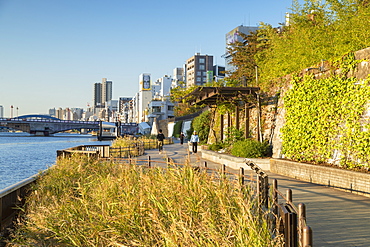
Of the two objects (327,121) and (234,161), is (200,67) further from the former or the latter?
(327,121)

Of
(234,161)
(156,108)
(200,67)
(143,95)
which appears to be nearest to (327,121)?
(234,161)

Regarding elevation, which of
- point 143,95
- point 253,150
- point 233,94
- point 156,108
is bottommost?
point 253,150

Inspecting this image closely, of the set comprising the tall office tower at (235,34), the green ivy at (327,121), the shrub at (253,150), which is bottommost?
the shrub at (253,150)

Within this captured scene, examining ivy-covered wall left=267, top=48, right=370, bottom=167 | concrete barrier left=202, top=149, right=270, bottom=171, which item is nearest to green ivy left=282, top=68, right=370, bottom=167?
ivy-covered wall left=267, top=48, right=370, bottom=167

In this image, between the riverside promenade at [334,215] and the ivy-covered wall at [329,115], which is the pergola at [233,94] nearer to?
the ivy-covered wall at [329,115]

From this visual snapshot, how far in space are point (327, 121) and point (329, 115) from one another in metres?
0.21

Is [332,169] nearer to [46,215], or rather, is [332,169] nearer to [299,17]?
[46,215]

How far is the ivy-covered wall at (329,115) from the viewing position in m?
10.5

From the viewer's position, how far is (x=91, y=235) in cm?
626

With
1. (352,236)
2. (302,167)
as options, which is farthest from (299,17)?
(352,236)

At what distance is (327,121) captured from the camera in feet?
40.2

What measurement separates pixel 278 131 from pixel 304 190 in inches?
247

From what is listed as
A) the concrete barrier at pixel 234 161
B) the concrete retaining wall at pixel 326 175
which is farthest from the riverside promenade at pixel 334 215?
the concrete barrier at pixel 234 161

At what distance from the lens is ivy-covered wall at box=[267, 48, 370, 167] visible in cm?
1048
